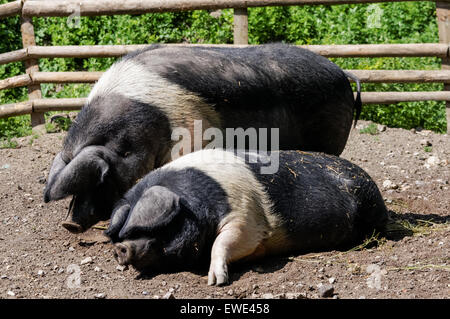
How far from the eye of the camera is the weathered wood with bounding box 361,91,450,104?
8.27 meters

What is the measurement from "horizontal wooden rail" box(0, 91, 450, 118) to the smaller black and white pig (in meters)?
3.78

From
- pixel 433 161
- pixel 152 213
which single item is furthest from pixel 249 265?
pixel 433 161

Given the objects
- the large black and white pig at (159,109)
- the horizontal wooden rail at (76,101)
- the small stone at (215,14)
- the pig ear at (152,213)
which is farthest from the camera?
the small stone at (215,14)

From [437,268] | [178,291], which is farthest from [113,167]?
[437,268]

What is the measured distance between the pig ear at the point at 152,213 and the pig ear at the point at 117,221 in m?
0.05

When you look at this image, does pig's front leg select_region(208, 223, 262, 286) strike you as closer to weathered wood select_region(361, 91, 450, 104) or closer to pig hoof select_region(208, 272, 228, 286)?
pig hoof select_region(208, 272, 228, 286)

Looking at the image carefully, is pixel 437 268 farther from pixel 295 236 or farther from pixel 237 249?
pixel 237 249

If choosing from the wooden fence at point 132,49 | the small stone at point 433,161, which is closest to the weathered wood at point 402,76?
the wooden fence at point 132,49

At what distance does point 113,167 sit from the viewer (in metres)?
4.47

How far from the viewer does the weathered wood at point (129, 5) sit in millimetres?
7941

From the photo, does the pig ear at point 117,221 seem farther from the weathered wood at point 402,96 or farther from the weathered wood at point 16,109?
the weathered wood at point 402,96

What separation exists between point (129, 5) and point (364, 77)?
9.69 ft

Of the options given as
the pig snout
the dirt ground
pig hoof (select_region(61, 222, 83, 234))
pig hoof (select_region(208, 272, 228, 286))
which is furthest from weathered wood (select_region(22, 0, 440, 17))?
pig hoof (select_region(208, 272, 228, 286))
